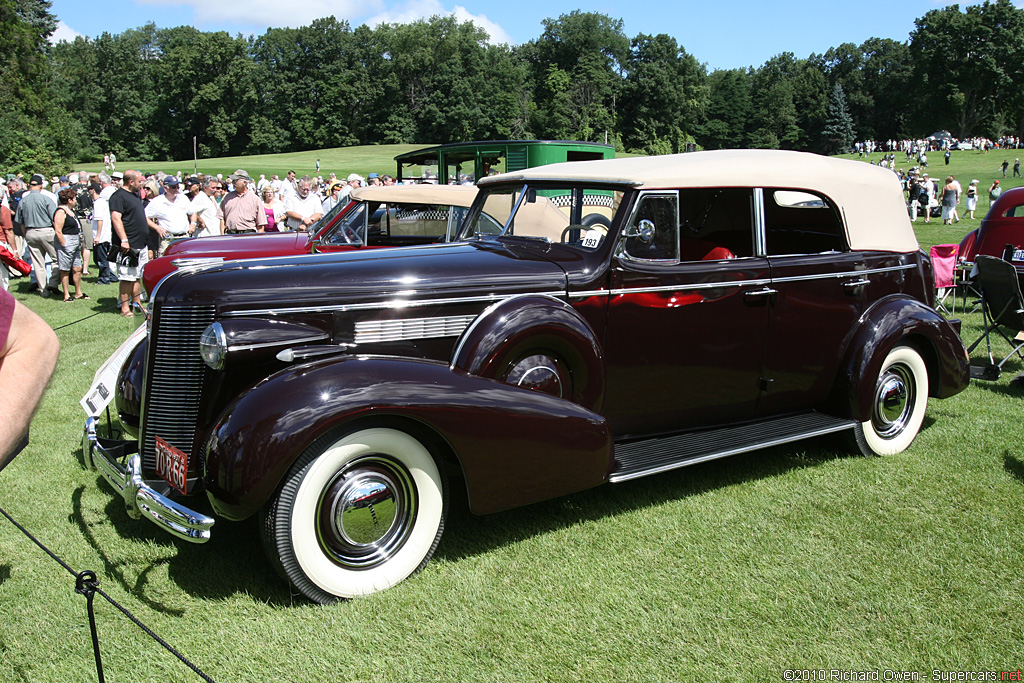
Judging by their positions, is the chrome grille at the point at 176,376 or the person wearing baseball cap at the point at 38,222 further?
the person wearing baseball cap at the point at 38,222

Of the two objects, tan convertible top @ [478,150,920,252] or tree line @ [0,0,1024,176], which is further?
tree line @ [0,0,1024,176]

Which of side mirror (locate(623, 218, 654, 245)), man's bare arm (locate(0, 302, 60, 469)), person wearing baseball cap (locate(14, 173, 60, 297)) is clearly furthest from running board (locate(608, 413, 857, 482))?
person wearing baseball cap (locate(14, 173, 60, 297))

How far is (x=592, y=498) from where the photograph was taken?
4461 mm

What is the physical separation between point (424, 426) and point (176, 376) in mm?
1185

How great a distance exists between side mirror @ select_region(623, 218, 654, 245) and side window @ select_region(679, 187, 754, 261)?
2.43 ft

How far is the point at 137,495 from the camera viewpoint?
3.14 m

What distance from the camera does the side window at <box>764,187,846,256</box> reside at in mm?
4961

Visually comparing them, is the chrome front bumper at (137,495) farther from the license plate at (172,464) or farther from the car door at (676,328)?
the car door at (676,328)

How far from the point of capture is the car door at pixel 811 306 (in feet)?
15.2

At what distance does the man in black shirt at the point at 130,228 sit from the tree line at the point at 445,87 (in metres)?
67.7

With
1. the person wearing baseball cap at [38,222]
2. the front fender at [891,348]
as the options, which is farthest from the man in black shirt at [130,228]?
the front fender at [891,348]

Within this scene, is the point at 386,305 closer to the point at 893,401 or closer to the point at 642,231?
the point at 642,231

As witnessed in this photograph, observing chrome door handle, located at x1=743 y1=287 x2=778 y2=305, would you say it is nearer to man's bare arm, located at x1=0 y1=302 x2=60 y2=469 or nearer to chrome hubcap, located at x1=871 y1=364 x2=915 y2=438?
chrome hubcap, located at x1=871 y1=364 x2=915 y2=438

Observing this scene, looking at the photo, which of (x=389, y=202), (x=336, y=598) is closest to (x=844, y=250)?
(x=336, y=598)
